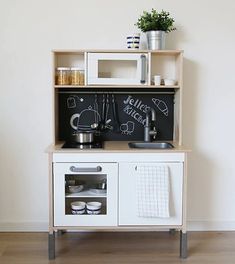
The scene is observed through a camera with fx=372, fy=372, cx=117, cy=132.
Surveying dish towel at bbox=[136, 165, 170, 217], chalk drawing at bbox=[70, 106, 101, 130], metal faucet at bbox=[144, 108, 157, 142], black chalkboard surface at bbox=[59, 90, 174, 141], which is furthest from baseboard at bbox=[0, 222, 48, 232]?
metal faucet at bbox=[144, 108, 157, 142]

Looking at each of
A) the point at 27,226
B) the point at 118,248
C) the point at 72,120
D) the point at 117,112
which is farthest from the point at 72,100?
the point at 118,248

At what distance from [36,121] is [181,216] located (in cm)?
142

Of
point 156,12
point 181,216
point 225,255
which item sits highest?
point 156,12

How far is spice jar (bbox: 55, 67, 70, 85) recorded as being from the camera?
9.57ft

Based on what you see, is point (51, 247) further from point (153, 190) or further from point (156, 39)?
point (156, 39)

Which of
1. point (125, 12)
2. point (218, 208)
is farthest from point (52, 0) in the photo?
point (218, 208)

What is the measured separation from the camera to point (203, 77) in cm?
315

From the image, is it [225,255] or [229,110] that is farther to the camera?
[229,110]

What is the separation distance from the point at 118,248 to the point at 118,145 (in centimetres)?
80

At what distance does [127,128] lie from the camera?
3.20 metres

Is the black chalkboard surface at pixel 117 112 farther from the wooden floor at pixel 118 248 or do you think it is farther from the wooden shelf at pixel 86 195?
the wooden floor at pixel 118 248

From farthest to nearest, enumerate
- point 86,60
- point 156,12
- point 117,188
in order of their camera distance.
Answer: point 156,12, point 86,60, point 117,188

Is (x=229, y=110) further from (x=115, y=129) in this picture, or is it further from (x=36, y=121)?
(x=36, y=121)

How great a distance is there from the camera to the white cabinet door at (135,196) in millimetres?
2684
